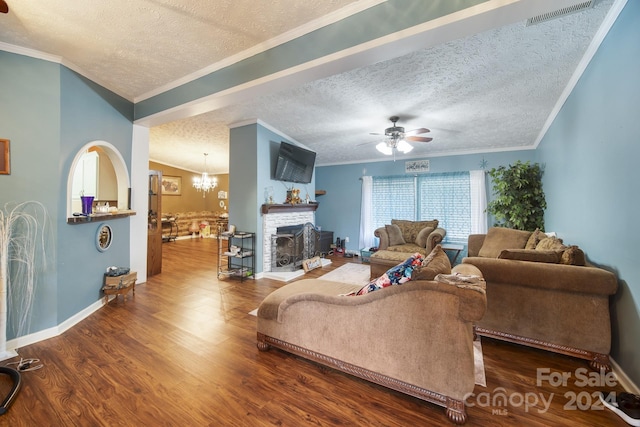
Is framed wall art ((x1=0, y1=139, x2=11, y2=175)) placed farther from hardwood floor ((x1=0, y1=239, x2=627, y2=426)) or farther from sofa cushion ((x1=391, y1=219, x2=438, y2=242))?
sofa cushion ((x1=391, y1=219, x2=438, y2=242))

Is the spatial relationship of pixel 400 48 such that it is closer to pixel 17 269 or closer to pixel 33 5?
pixel 33 5

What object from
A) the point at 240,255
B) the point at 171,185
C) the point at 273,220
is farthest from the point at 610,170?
the point at 171,185

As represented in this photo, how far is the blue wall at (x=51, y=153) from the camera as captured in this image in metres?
2.26

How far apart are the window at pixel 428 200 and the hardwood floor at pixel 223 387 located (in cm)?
346

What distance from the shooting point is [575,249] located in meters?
2.12

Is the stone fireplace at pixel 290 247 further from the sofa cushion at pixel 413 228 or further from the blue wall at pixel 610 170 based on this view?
the blue wall at pixel 610 170

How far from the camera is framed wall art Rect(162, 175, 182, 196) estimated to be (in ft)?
29.0

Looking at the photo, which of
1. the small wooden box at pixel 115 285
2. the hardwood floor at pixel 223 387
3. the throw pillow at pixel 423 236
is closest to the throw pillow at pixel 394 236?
the throw pillow at pixel 423 236

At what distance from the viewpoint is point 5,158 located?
2.21 meters

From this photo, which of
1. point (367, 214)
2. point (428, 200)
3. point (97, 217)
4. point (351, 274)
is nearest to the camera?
point (97, 217)

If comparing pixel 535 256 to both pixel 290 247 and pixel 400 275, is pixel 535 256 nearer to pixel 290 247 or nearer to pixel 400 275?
pixel 400 275

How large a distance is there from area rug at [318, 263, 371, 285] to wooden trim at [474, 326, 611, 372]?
197cm

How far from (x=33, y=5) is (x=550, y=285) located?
14.5ft

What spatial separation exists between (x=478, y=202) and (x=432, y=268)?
14.4 feet
